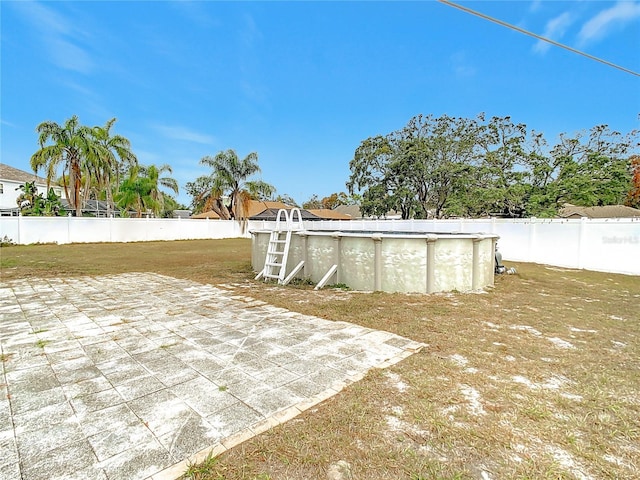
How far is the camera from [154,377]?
8.42 ft

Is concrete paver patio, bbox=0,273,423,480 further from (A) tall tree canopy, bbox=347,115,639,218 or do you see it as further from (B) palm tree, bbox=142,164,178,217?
(B) palm tree, bbox=142,164,178,217

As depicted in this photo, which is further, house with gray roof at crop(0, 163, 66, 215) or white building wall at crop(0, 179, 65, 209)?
white building wall at crop(0, 179, 65, 209)

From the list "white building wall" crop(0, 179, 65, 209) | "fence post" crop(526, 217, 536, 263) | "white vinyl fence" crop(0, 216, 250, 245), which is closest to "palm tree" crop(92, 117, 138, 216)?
"white vinyl fence" crop(0, 216, 250, 245)

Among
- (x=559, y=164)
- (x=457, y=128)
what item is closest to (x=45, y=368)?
(x=559, y=164)

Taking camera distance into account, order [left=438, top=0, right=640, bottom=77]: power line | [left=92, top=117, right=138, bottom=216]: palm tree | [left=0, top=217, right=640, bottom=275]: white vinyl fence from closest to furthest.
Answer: [left=438, top=0, right=640, bottom=77]: power line < [left=0, top=217, right=640, bottom=275]: white vinyl fence < [left=92, top=117, right=138, bottom=216]: palm tree

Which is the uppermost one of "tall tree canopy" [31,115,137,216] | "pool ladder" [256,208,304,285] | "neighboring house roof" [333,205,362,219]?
"tall tree canopy" [31,115,137,216]

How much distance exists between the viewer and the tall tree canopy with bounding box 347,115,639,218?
17.2m

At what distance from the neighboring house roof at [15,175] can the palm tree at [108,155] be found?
37.7ft

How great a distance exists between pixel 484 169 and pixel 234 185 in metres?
18.2

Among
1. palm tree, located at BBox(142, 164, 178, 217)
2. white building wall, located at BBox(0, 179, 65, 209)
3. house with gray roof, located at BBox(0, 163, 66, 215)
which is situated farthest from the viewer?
white building wall, located at BBox(0, 179, 65, 209)

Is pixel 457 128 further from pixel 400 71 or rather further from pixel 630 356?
pixel 630 356

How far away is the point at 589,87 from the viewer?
15.0 m

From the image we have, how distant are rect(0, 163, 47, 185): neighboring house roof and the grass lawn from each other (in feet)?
112

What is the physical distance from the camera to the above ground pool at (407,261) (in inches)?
226
